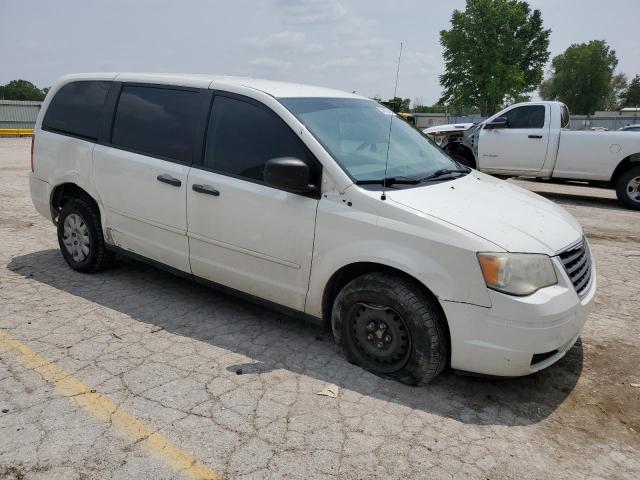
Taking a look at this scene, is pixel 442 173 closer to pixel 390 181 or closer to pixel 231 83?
pixel 390 181

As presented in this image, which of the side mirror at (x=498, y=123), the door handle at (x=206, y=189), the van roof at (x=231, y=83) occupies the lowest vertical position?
the door handle at (x=206, y=189)

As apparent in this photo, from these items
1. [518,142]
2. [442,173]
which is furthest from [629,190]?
[442,173]

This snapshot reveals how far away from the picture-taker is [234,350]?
3559 millimetres

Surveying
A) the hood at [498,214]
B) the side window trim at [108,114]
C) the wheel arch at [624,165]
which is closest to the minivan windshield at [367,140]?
the hood at [498,214]

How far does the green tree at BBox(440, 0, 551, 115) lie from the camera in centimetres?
4628

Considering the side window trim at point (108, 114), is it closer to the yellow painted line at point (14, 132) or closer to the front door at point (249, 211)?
the front door at point (249, 211)

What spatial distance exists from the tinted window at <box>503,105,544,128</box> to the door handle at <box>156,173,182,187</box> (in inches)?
329

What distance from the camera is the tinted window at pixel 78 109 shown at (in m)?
4.61

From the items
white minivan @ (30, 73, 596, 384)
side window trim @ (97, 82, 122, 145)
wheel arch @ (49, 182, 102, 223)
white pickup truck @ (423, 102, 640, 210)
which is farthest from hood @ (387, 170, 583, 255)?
white pickup truck @ (423, 102, 640, 210)

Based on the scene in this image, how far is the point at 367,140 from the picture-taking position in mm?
3717

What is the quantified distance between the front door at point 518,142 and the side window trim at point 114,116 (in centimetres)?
801

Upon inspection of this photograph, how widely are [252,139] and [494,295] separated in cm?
196

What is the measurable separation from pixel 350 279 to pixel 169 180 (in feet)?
5.37

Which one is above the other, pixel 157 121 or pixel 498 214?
pixel 157 121
